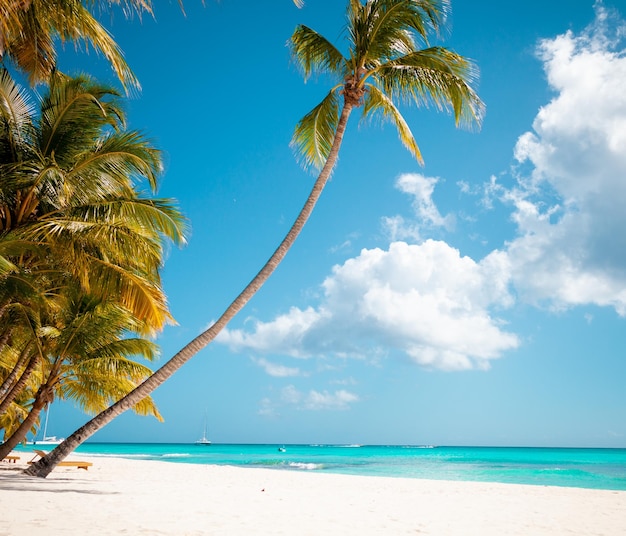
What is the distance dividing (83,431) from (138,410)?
7813mm

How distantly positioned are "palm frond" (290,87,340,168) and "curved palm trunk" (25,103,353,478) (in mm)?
1047

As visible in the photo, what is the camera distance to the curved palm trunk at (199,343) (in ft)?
25.5

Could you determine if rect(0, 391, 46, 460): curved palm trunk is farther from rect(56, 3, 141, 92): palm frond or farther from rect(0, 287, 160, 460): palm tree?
rect(56, 3, 141, 92): palm frond

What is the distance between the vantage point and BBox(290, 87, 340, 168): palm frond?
1060 cm

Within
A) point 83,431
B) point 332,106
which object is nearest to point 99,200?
point 83,431

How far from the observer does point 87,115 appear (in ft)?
29.0

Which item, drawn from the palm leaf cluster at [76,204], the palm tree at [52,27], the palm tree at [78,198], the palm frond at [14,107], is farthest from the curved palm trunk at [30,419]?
the palm tree at [52,27]

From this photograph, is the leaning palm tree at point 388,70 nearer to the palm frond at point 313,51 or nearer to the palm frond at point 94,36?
the palm frond at point 313,51

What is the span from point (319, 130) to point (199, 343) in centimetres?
531

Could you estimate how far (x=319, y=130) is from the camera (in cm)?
1084

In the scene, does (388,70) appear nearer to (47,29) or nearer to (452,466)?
(47,29)

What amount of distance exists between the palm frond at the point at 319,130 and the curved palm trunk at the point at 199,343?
1.05 m

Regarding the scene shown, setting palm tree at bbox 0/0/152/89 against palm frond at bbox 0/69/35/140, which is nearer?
palm tree at bbox 0/0/152/89

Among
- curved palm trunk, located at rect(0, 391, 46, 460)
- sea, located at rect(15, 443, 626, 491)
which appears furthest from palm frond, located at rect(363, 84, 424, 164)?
sea, located at rect(15, 443, 626, 491)
